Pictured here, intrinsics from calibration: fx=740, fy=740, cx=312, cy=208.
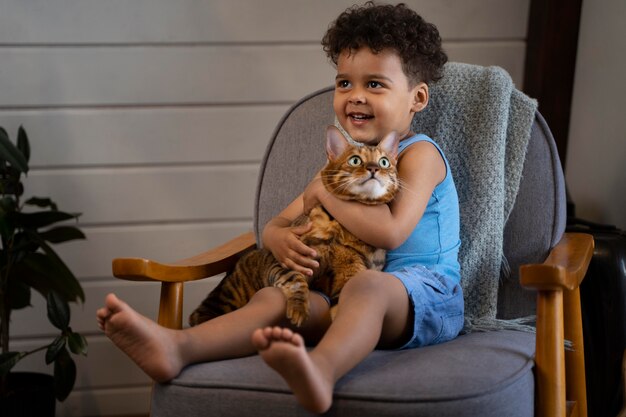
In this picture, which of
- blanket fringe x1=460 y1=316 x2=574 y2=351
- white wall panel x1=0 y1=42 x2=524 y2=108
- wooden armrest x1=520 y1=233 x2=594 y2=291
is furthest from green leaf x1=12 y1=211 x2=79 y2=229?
wooden armrest x1=520 y1=233 x2=594 y2=291

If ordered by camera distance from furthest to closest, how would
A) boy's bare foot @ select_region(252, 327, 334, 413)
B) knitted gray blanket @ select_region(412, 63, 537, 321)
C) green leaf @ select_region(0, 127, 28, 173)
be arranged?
green leaf @ select_region(0, 127, 28, 173) < knitted gray blanket @ select_region(412, 63, 537, 321) < boy's bare foot @ select_region(252, 327, 334, 413)

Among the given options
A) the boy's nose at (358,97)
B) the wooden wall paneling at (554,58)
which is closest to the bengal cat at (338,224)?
the boy's nose at (358,97)

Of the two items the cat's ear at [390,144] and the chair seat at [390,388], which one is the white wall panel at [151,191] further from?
the chair seat at [390,388]

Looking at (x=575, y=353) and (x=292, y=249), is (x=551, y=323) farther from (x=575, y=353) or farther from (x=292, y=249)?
(x=292, y=249)

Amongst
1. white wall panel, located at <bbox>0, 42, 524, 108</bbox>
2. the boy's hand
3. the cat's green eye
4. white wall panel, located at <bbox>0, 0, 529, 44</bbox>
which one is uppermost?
white wall panel, located at <bbox>0, 0, 529, 44</bbox>

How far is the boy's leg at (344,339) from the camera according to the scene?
3.41ft

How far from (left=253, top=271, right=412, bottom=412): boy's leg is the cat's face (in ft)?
0.53

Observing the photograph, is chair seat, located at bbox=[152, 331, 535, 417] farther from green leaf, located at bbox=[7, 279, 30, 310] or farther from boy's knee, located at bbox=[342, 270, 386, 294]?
green leaf, located at bbox=[7, 279, 30, 310]

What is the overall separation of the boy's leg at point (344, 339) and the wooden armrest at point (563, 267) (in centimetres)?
23

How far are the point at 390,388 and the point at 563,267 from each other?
347mm

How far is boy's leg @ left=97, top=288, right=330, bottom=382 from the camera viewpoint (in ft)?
3.83

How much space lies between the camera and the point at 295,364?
103cm

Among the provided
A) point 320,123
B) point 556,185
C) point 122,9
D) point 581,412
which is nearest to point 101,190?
point 122,9

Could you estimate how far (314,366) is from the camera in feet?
3.48
